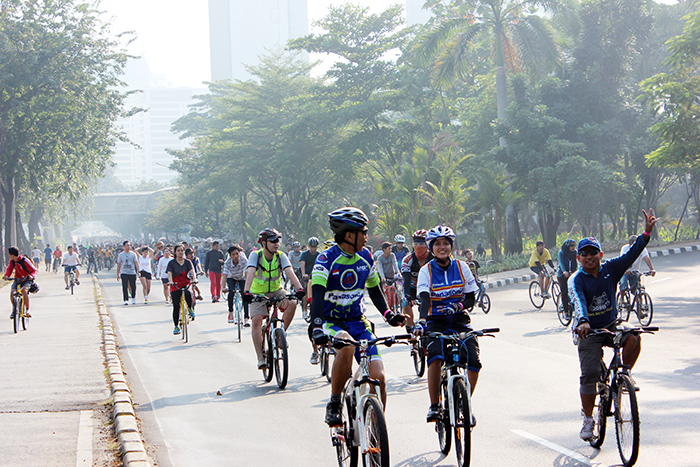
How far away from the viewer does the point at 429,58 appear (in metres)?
33.7

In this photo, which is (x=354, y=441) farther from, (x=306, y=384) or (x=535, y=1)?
(x=535, y=1)

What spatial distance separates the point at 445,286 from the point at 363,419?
1.66 m

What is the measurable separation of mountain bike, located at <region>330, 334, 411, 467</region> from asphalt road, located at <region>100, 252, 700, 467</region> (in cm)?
89

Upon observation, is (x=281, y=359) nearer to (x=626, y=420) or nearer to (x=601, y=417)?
(x=601, y=417)

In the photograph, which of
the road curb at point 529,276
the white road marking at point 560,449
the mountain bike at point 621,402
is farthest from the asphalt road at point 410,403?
the road curb at point 529,276

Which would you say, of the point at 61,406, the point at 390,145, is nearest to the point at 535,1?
the point at 390,145

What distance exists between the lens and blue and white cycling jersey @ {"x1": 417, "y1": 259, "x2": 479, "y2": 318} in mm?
5977

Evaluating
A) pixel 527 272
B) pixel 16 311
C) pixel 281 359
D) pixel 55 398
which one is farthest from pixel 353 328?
pixel 527 272

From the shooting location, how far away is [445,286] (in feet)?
19.7

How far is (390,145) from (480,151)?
5.49 metres

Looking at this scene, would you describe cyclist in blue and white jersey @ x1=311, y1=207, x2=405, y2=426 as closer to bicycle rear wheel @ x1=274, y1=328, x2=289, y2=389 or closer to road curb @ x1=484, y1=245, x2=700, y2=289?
bicycle rear wheel @ x1=274, y1=328, x2=289, y2=389

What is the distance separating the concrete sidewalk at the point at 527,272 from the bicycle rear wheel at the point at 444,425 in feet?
60.3

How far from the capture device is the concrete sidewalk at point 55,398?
623 centimetres

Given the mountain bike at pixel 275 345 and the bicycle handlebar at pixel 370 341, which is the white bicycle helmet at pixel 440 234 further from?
the mountain bike at pixel 275 345
